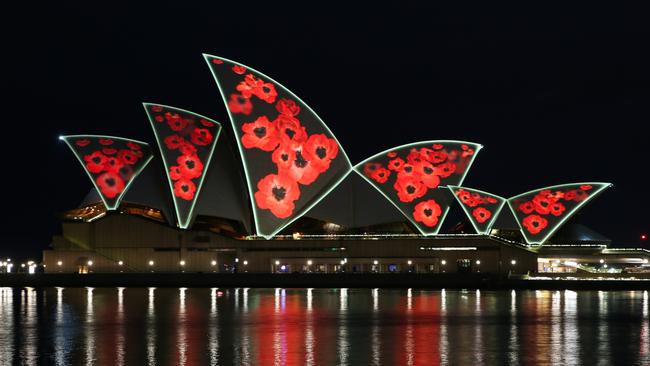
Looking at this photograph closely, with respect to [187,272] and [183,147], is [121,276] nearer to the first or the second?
[187,272]

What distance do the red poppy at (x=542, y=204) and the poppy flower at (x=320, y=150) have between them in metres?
15.2

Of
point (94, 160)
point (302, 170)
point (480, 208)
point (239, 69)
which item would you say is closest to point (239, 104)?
point (239, 69)

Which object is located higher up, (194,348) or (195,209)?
(195,209)

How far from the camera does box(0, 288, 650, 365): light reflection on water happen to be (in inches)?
880

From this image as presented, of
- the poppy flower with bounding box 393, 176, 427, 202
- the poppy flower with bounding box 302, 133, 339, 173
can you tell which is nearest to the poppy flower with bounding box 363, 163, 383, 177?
the poppy flower with bounding box 393, 176, 427, 202

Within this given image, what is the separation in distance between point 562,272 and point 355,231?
14.5m

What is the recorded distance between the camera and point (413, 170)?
214ft

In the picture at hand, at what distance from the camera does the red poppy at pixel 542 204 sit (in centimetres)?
6775

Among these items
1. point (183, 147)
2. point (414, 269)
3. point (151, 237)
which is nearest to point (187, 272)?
point (151, 237)

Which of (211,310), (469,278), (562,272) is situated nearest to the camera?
(211,310)

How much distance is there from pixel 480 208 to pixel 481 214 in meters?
0.43

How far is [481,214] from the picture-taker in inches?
2655

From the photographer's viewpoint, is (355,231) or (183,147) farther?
(355,231)

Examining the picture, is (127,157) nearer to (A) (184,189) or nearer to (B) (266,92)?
(A) (184,189)
